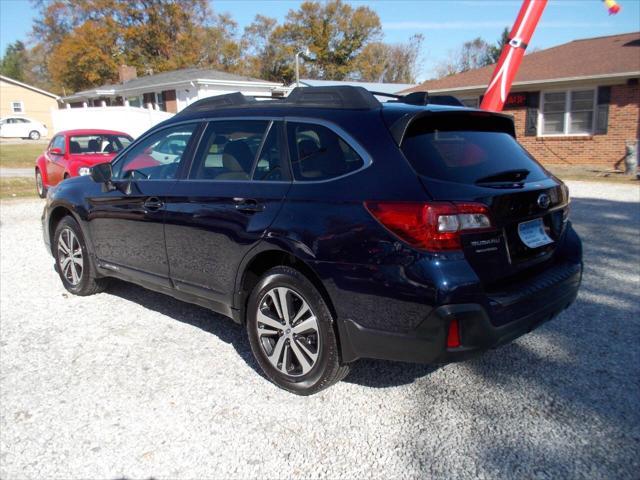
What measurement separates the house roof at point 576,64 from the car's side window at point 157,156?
16.3m

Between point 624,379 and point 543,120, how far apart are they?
57.2 ft

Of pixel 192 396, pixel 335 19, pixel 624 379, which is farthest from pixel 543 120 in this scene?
pixel 335 19

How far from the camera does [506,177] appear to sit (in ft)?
10.3

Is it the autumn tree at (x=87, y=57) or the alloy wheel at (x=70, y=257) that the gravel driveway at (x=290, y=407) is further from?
the autumn tree at (x=87, y=57)

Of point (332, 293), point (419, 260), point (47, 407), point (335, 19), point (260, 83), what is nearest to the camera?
point (419, 260)

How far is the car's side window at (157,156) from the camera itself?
427cm

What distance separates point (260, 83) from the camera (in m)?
32.4

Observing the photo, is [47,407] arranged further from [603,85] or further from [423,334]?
[603,85]

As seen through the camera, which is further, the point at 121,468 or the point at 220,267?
the point at 220,267

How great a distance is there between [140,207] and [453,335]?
9.15 ft

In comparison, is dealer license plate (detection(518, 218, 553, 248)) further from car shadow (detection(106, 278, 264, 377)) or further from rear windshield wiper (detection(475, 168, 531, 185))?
car shadow (detection(106, 278, 264, 377))

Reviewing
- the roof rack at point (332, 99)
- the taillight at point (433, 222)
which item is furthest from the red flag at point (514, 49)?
the taillight at point (433, 222)

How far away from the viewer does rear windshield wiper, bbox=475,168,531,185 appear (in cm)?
300

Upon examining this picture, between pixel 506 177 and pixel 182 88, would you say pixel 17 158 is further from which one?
pixel 506 177
